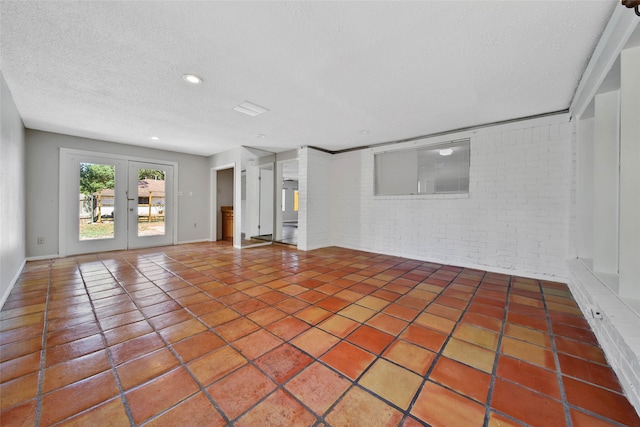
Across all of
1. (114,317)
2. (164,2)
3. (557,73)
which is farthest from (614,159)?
(114,317)

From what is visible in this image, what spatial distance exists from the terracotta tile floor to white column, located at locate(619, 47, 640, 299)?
0.64m

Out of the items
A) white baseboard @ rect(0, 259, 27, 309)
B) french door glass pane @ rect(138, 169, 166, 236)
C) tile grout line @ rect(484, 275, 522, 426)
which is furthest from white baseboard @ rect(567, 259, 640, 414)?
french door glass pane @ rect(138, 169, 166, 236)

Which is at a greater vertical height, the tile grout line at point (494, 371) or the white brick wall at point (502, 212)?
the white brick wall at point (502, 212)

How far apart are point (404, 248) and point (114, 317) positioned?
14.5 feet

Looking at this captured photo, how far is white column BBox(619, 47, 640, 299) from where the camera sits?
1.62 m

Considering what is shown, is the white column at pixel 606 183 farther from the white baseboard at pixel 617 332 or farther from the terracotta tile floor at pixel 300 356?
the terracotta tile floor at pixel 300 356

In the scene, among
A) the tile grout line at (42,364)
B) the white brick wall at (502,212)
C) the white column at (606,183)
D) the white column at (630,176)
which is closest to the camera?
the tile grout line at (42,364)

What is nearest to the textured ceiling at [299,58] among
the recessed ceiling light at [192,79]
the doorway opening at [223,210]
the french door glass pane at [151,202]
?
the recessed ceiling light at [192,79]

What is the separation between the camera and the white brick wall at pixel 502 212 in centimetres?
331

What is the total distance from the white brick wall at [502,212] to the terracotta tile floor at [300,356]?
0.73 m

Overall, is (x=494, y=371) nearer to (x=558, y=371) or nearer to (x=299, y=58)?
(x=558, y=371)

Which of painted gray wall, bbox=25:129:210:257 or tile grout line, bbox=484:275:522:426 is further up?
painted gray wall, bbox=25:129:210:257

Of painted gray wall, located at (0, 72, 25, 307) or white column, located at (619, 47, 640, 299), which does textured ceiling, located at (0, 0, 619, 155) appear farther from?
white column, located at (619, 47, 640, 299)

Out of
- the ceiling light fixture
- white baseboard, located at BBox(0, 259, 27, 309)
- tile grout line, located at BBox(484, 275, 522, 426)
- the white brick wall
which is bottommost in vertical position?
tile grout line, located at BBox(484, 275, 522, 426)
